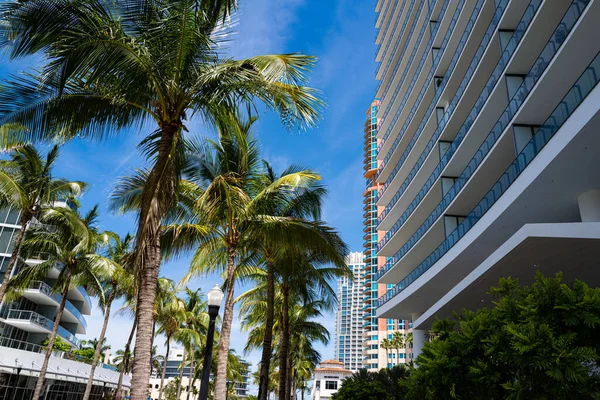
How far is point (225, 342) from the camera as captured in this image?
14.1 meters

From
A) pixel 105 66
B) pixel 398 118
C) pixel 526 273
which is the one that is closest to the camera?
pixel 105 66

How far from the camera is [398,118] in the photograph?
39.2m

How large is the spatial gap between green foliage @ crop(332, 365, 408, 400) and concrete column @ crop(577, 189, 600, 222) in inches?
321

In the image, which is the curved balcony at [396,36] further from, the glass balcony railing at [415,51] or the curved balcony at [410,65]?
the curved balcony at [410,65]

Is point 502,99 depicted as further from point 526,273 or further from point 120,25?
point 120,25

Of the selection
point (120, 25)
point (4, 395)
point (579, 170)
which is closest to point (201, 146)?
point (120, 25)

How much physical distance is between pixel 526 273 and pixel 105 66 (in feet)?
42.9

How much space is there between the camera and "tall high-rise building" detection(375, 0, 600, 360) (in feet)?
38.3

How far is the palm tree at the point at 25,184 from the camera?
17188 mm

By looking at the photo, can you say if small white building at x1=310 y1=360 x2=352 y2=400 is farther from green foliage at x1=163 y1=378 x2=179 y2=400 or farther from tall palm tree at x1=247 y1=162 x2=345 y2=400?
tall palm tree at x1=247 y1=162 x2=345 y2=400

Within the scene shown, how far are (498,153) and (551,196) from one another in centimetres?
535

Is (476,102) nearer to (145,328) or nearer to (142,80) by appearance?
(142,80)

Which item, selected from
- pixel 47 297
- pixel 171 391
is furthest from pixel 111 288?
pixel 171 391

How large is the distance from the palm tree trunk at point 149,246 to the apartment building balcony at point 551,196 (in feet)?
30.2
